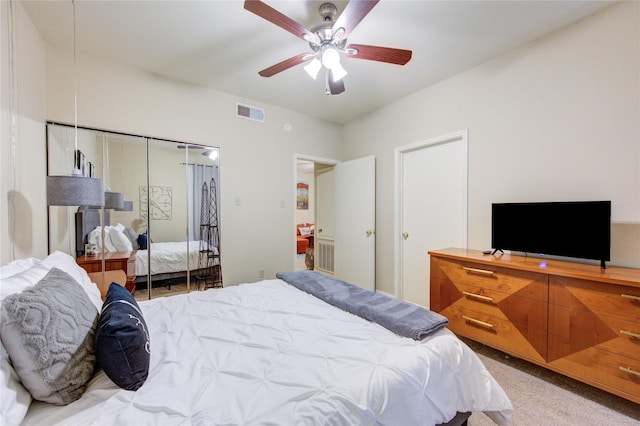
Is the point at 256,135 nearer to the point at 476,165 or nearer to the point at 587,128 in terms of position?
the point at 476,165

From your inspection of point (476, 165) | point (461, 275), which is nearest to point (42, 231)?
point (461, 275)

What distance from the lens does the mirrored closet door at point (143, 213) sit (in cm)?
238

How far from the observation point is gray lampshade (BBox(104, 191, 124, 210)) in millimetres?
2502

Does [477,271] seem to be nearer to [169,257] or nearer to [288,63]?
[288,63]

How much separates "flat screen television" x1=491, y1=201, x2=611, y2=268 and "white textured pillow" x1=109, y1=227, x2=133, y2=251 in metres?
3.53

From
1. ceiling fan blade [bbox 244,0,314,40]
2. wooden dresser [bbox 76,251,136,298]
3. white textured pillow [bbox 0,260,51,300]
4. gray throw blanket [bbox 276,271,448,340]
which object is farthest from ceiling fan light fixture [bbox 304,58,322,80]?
wooden dresser [bbox 76,251,136,298]

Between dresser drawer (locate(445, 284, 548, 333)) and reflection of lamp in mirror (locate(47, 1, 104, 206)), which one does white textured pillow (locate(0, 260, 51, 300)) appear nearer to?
reflection of lamp in mirror (locate(47, 1, 104, 206))

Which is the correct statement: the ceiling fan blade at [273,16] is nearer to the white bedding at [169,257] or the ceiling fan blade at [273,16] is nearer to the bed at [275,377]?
the bed at [275,377]

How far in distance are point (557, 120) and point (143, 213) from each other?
12.9ft

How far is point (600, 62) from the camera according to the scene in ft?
6.33

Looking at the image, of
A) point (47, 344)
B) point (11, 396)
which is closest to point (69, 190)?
point (47, 344)

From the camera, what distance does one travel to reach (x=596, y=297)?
1626 millimetres

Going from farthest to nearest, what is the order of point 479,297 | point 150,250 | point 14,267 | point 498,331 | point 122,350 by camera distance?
point 150,250 < point 479,297 < point 498,331 < point 14,267 < point 122,350

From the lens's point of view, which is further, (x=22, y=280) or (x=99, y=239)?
(x=99, y=239)
